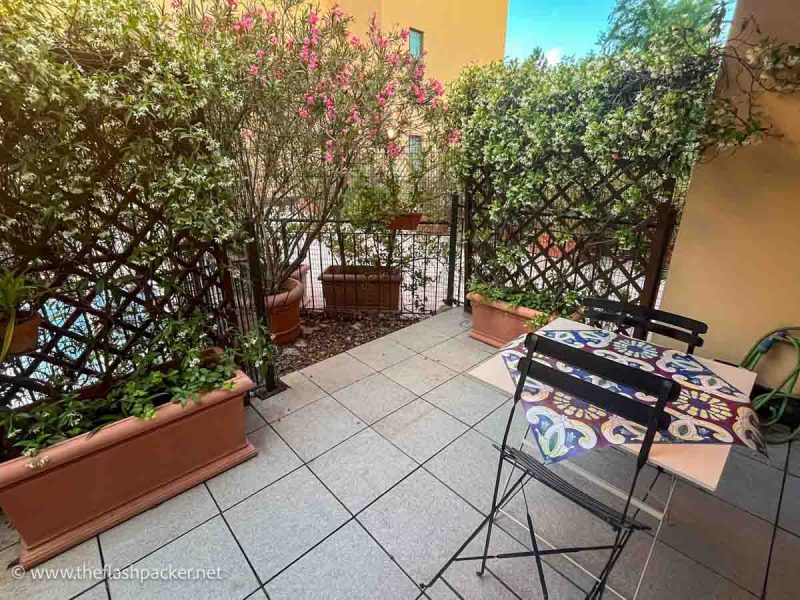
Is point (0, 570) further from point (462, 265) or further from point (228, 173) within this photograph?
point (462, 265)

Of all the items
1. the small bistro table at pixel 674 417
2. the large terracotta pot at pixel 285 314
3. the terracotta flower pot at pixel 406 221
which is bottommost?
the large terracotta pot at pixel 285 314

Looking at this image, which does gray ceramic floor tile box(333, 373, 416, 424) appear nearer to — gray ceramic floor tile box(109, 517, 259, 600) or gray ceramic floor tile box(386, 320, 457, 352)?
gray ceramic floor tile box(386, 320, 457, 352)

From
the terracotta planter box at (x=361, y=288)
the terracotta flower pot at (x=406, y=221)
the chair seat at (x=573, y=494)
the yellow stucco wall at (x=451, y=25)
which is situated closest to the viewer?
the chair seat at (x=573, y=494)

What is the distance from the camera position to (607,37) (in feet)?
7.27

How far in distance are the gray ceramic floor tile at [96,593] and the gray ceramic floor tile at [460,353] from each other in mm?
2185

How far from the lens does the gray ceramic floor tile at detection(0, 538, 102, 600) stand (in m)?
1.31

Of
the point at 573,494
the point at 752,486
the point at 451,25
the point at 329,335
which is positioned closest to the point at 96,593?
the point at 573,494

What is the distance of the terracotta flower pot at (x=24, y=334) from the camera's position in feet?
4.31

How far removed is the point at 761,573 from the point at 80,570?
Result: 2.66m

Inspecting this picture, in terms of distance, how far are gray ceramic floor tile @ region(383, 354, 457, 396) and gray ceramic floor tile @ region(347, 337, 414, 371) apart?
0.08 metres

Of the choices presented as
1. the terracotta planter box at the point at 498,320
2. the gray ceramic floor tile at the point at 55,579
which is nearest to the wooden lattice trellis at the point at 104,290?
the gray ceramic floor tile at the point at 55,579

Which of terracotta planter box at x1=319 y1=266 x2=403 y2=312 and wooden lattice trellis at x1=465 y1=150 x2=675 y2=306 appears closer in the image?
wooden lattice trellis at x1=465 y1=150 x2=675 y2=306

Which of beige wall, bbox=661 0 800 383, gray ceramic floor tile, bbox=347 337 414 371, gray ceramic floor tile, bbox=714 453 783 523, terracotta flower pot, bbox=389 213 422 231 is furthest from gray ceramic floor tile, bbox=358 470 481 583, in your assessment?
terracotta flower pot, bbox=389 213 422 231

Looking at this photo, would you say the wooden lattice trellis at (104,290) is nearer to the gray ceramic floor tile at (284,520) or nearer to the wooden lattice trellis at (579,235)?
the gray ceramic floor tile at (284,520)
